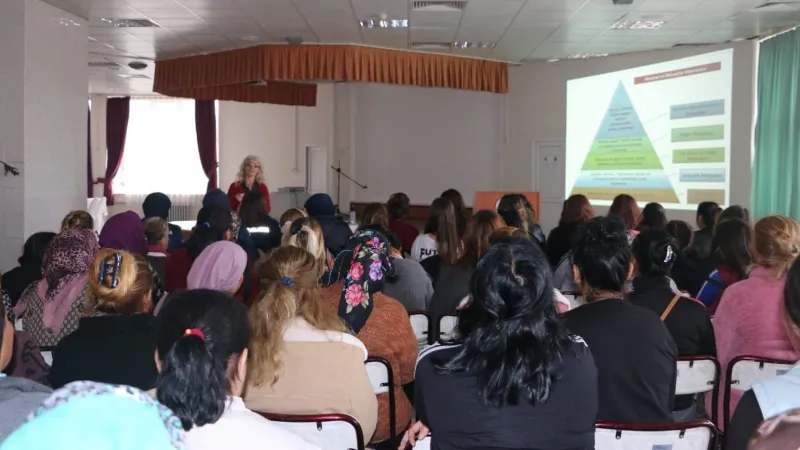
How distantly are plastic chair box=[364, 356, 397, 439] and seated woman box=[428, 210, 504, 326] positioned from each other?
1042mm

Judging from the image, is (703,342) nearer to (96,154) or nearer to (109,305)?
(109,305)

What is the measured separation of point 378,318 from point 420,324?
→ 87 centimetres

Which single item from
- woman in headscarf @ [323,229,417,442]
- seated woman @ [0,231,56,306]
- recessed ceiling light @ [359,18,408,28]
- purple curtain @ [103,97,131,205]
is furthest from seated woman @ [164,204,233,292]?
purple curtain @ [103,97,131,205]

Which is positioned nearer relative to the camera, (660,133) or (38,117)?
(38,117)

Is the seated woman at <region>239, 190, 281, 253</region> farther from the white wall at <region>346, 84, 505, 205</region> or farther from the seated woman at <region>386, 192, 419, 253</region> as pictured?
the white wall at <region>346, 84, 505, 205</region>

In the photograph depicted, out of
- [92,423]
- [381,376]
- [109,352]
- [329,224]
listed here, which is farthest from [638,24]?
[92,423]

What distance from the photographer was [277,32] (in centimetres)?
839

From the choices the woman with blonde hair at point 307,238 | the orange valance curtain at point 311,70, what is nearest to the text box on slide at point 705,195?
the orange valance curtain at point 311,70

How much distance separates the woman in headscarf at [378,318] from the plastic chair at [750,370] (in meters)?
1.28

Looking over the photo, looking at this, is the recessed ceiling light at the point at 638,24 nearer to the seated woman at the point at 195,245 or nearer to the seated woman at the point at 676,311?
the seated woman at the point at 195,245

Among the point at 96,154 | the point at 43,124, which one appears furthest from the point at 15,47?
the point at 96,154

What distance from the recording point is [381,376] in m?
2.91

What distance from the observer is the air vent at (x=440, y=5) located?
7051mm

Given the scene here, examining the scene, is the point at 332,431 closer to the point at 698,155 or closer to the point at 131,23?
the point at 131,23
